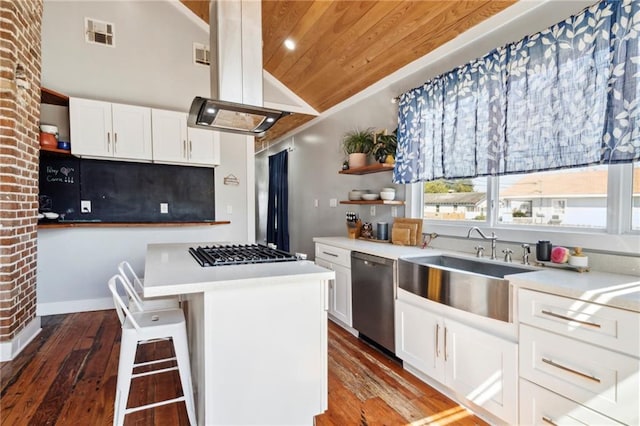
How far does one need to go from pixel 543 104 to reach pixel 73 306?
488cm

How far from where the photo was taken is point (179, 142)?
393cm

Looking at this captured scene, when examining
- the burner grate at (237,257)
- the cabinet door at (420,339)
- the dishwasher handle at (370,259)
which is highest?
the burner grate at (237,257)

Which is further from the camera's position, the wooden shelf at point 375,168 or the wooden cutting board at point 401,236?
the wooden shelf at point 375,168

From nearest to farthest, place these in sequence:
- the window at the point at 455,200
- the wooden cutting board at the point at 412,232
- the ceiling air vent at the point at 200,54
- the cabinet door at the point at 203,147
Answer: the window at the point at 455,200 < the wooden cutting board at the point at 412,232 < the cabinet door at the point at 203,147 < the ceiling air vent at the point at 200,54

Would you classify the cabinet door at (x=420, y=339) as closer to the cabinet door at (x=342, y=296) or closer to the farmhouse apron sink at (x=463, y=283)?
the farmhouse apron sink at (x=463, y=283)

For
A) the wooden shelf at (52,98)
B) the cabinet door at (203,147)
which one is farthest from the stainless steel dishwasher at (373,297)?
the wooden shelf at (52,98)

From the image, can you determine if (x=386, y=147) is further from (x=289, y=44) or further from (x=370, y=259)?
(x=289, y=44)

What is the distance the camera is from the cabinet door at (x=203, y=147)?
3.99m

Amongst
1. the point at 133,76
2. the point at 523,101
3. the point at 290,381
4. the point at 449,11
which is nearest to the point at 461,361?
the point at 290,381

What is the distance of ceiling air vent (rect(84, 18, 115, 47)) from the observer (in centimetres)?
373

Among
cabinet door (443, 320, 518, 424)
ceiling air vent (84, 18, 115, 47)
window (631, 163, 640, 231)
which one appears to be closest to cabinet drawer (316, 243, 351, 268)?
cabinet door (443, 320, 518, 424)

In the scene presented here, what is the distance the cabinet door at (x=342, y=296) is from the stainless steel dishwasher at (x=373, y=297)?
0.08m

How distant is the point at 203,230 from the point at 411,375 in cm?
315

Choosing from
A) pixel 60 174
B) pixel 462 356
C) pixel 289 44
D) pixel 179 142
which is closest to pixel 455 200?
pixel 462 356
